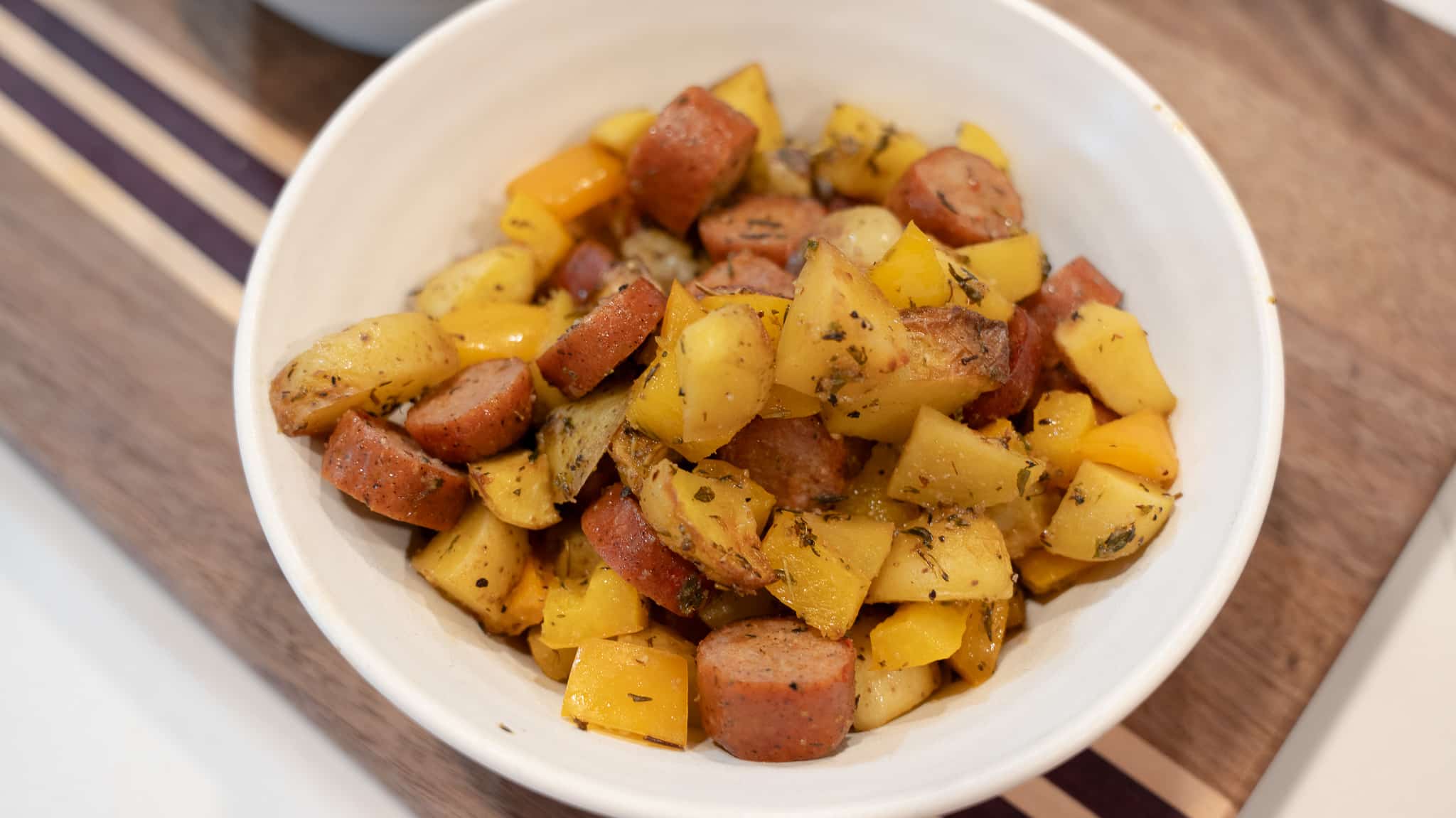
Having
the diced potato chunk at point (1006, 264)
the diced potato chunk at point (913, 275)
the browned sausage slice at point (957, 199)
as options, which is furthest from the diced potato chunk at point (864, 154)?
the diced potato chunk at point (913, 275)

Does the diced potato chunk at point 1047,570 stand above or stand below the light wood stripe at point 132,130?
above

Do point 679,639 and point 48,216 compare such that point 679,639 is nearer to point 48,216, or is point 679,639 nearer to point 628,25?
point 628,25

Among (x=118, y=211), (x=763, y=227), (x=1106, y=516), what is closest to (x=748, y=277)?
(x=763, y=227)

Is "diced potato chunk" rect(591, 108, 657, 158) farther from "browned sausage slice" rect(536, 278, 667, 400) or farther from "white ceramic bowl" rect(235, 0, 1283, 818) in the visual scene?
"browned sausage slice" rect(536, 278, 667, 400)

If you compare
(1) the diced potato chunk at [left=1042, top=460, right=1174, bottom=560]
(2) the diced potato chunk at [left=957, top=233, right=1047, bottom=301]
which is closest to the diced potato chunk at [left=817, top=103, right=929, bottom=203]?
(2) the diced potato chunk at [left=957, top=233, right=1047, bottom=301]

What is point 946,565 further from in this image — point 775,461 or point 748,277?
point 748,277

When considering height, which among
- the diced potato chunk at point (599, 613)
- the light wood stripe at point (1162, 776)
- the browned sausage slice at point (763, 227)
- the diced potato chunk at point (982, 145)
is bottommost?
→ the light wood stripe at point (1162, 776)

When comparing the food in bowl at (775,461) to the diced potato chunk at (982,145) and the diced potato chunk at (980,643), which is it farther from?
the diced potato chunk at (982,145)
